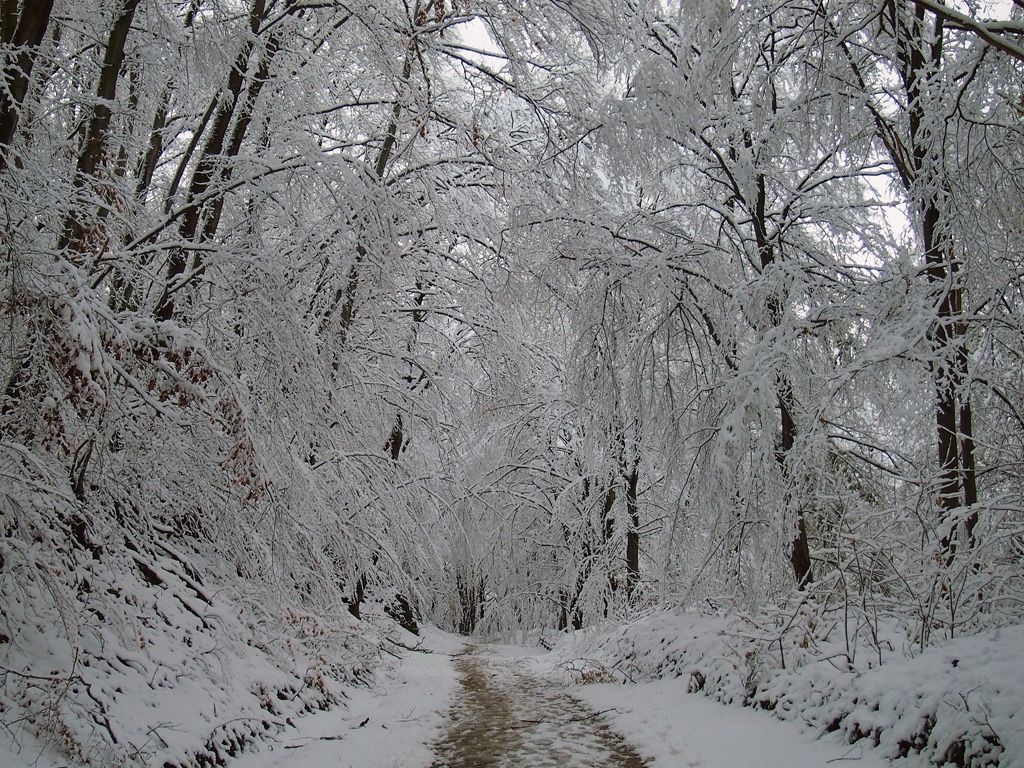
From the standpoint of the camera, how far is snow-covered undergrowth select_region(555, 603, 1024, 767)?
12.2 ft

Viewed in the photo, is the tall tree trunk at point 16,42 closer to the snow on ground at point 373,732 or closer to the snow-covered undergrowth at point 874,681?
the snow on ground at point 373,732

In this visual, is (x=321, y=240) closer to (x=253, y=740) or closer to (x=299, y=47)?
(x=299, y=47)

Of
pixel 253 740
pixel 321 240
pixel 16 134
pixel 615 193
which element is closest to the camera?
pixel 16 134

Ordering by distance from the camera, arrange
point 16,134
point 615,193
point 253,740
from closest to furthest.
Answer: point 16,134 → point 253,740 → point 615,193

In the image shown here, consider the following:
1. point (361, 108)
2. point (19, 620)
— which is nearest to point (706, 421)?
point (19, 620)

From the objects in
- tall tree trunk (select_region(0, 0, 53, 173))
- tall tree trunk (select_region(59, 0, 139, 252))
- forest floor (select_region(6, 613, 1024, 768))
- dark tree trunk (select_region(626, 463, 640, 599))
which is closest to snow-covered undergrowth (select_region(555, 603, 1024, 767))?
forest floor (select_region(6, 613, 1024, 768))

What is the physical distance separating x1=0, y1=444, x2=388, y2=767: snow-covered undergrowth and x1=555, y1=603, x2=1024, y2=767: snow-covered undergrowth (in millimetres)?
4355

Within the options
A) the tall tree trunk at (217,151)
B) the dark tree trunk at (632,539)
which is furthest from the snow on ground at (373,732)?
the dark tree trunk at (632,539)

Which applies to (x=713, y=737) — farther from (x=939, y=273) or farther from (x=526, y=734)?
(x=939, y=273)

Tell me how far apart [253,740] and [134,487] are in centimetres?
231

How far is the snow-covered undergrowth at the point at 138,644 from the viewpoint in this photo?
385cm

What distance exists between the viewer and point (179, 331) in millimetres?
4539

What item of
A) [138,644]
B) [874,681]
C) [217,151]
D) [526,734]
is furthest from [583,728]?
[217,151]

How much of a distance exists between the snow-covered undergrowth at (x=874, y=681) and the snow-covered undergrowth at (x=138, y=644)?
4.36 metres
